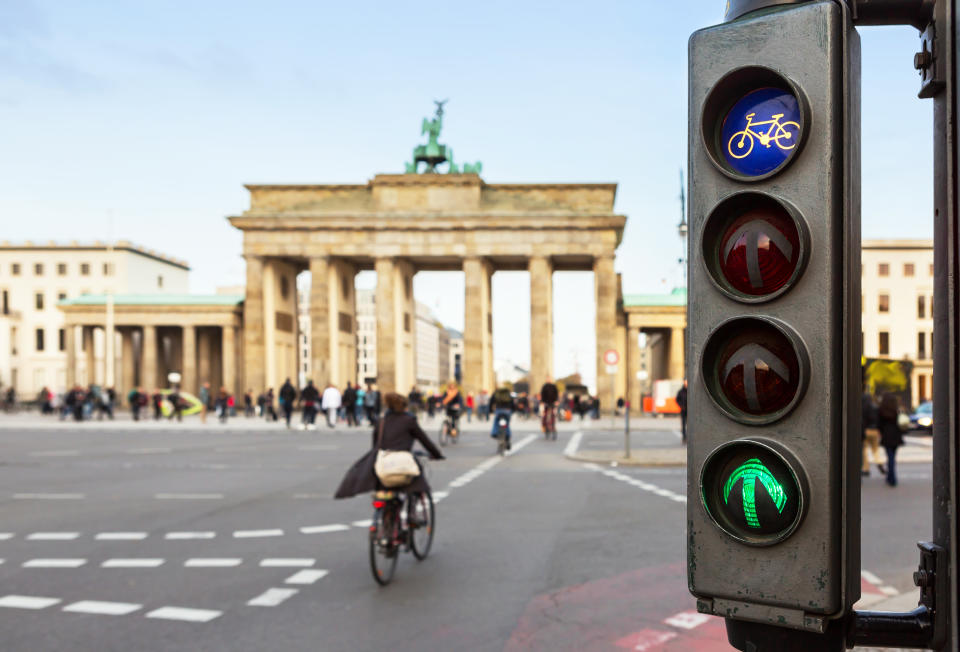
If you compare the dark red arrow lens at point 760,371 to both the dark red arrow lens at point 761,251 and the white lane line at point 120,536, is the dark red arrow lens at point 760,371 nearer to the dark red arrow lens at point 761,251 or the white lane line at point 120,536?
the dark red arrow lens at point 761,251

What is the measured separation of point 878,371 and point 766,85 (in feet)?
167

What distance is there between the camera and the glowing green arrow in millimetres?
1551

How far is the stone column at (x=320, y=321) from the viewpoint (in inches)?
2584

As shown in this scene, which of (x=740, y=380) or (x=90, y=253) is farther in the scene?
(x=90, y=253)

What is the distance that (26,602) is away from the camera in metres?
6.67

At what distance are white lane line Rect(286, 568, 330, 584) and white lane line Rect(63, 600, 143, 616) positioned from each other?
4.10 ft

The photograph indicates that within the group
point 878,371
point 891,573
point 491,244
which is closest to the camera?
point 891,573

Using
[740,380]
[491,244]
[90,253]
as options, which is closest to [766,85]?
[740,380]

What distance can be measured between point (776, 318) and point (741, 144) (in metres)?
0.32

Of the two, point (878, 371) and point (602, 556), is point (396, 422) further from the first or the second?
point (878, 371)

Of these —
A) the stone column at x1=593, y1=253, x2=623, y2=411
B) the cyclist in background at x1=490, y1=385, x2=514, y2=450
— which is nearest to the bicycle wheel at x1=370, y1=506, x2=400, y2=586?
the cyclist in background at x1=490, y1=385, x2=514, y2=450

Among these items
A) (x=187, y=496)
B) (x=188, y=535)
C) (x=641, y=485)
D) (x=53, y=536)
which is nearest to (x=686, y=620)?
(x=188, y=535)

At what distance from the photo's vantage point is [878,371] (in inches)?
1901

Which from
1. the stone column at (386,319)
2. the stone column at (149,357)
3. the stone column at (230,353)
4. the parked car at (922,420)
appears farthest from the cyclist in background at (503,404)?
the stone column at (149,357)
